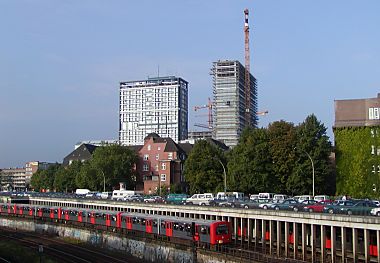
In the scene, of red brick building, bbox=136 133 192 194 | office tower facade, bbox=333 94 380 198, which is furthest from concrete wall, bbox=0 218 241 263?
red brick building, bbox=136 133 192 194

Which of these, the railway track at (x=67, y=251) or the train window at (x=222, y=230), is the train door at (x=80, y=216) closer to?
the railway track at (x=67, y=251)

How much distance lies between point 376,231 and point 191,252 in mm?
17751

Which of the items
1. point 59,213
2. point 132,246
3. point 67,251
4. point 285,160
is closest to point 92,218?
point 59,213

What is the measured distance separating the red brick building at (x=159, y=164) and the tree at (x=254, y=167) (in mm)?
47969

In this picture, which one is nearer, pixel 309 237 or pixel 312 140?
pixel 309 237

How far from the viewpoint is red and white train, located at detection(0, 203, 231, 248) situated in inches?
2115

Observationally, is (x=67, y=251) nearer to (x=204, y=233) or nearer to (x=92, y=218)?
(x=92, y=218)

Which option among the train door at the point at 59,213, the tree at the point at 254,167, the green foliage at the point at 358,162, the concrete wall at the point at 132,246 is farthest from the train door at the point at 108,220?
the green foliage at the point at 358,162

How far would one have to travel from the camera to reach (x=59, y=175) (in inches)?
6983

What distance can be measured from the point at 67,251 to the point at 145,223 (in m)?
10.4

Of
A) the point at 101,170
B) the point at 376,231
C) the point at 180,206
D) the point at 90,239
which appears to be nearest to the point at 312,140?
the point at 180,206

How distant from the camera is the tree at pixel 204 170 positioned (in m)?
107

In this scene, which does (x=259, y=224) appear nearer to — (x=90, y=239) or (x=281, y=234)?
(x=281, y=234)

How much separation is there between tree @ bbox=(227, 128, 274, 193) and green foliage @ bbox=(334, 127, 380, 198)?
12.9 meters
